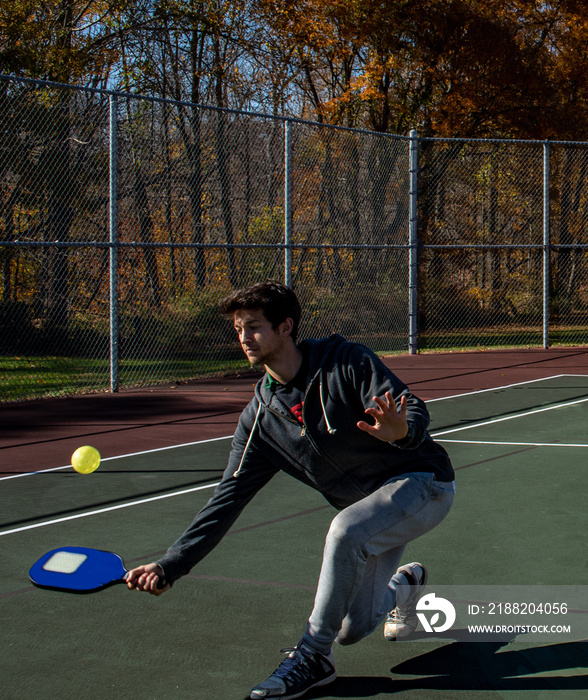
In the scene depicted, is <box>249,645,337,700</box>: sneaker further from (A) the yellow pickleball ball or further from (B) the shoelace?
(A) the yellow pickleball ball

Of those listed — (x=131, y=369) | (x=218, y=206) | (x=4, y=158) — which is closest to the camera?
(x=4, y=158)

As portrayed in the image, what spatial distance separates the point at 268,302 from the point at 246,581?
1715 millimetres

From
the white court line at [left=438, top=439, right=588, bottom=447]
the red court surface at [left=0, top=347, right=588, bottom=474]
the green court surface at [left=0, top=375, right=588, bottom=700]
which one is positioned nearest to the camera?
the green court surface at [left=0, top=375, right=588, bottom=700]

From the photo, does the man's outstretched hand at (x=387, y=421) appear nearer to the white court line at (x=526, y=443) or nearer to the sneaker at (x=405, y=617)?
the sneaker at (x=405, y=617)

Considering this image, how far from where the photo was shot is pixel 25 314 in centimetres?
1502

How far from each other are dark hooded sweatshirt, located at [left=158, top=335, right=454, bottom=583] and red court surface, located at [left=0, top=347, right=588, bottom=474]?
4.19 meters

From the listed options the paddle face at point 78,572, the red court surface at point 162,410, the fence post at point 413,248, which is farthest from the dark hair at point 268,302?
the fence post at point 413,248

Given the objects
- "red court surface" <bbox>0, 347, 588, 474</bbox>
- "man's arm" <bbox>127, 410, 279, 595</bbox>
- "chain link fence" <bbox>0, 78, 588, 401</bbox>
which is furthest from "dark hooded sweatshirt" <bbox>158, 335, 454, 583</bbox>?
"chain link fence" <bbox>0, 78, 588, 401</bbox>

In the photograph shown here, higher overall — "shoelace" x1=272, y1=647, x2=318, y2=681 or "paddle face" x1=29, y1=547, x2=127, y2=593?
"paddle face" x1=29, y1=547, x2=127, y2=593

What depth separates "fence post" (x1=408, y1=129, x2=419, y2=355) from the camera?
53.3 ft

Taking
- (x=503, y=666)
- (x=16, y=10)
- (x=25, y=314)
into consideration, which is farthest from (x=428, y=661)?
(x=16, y=10)

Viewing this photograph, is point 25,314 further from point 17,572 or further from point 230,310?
point 230,310

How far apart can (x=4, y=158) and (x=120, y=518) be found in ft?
31.7

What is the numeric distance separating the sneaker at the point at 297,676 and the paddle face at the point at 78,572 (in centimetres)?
64
